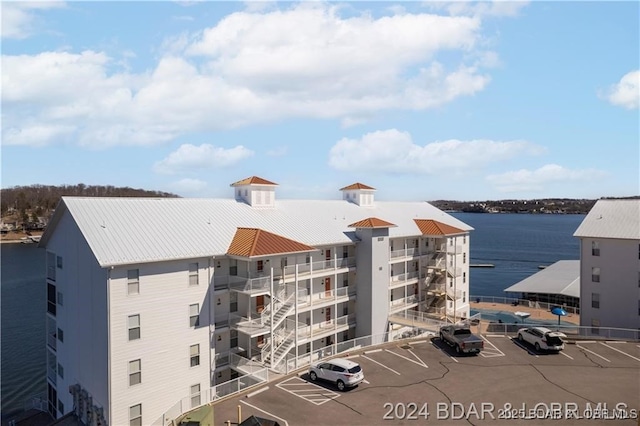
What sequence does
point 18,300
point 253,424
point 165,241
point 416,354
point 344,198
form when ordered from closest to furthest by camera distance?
point 253,424
point 165,241
point 416,354
point 344,198
point 18,300

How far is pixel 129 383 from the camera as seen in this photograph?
25.8 m

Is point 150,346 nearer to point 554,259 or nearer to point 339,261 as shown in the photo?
point 339,261

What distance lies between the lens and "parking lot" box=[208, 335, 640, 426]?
21.8 metres

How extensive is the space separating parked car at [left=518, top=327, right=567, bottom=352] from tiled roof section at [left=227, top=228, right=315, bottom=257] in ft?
57.7

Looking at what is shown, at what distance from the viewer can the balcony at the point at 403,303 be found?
1717 inches

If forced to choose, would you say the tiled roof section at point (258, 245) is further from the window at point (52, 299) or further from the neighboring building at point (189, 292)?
the window at point (52, 299)

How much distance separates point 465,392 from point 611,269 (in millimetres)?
25960

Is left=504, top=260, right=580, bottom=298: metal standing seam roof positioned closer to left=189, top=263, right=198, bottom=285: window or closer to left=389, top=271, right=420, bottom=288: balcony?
left=389, top=271, right=420, bottom=288: balcony

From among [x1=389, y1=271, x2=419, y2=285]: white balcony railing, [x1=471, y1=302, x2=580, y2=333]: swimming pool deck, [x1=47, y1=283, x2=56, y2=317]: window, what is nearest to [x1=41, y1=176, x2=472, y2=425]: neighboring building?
[x1=47, y1=283, x2=56, y2=317]: window

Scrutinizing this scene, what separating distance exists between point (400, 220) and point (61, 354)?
3359 cm

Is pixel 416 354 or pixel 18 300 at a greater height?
pixel 416 354

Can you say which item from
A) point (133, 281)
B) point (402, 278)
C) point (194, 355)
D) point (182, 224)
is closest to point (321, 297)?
point (402, 278)

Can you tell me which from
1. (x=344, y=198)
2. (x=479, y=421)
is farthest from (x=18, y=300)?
(x=479, y=421)

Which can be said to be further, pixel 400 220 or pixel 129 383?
pixel 400 220
